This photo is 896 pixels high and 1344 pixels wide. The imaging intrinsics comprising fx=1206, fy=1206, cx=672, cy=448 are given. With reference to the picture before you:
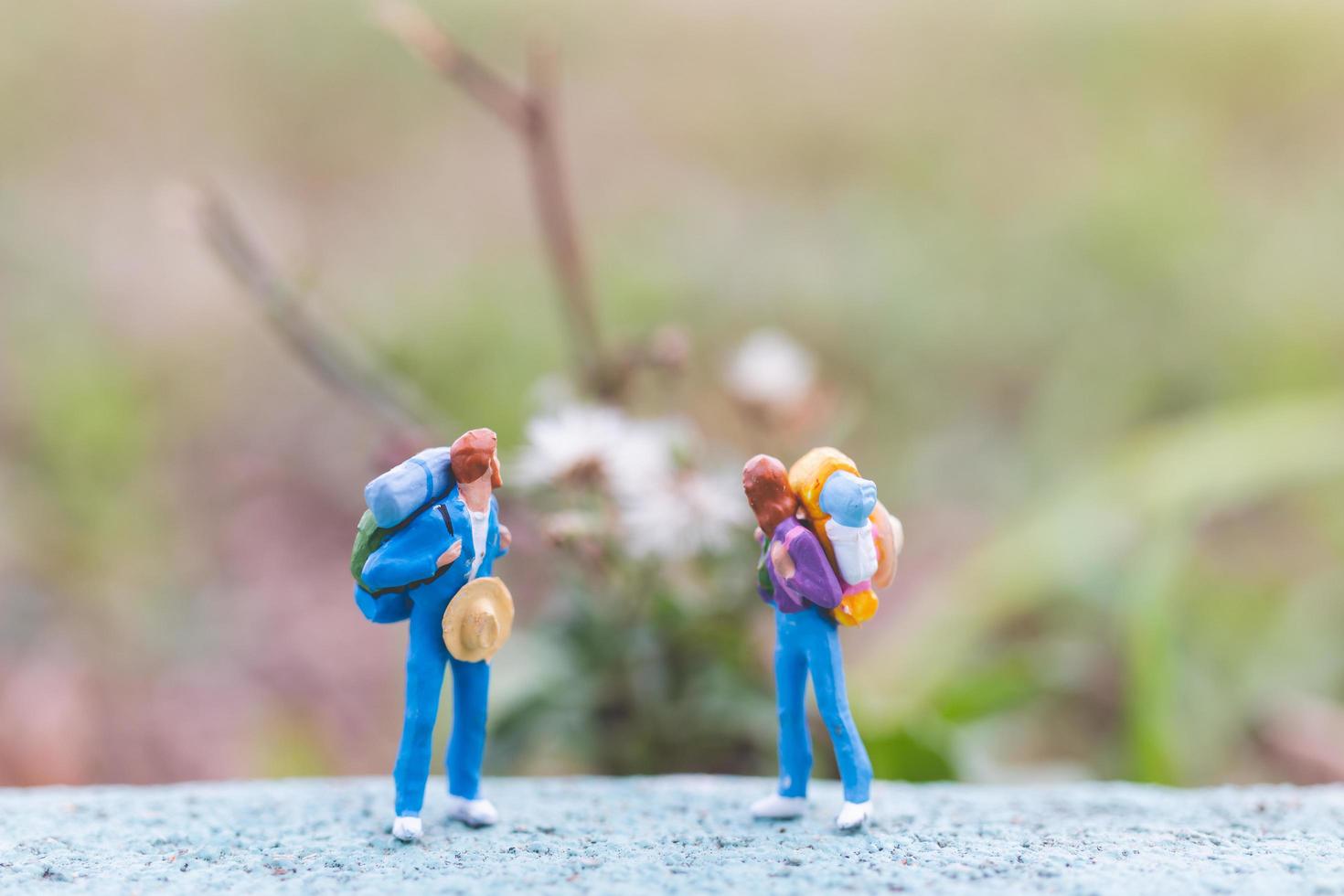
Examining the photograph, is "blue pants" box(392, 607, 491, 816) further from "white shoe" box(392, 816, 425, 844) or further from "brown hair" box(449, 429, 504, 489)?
"brown hair" box(449, 429, 504, 489)

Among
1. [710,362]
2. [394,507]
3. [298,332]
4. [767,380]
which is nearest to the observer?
[394,507]

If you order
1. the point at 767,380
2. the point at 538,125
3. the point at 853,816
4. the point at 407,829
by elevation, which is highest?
the point at 538,125

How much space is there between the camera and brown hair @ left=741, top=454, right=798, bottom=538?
1.33 m

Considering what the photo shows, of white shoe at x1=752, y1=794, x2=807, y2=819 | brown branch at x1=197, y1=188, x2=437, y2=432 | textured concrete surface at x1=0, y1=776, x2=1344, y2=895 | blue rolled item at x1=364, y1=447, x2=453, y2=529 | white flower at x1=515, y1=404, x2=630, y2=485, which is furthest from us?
brown branch at x1=197, y1=188, x2=437, y2=432

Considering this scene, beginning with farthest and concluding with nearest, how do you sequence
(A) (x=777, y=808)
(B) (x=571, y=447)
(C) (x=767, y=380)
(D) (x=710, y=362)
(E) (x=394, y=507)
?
(D) (x=710, y=362) → (C) (x=767, y=380) → (B) (x=571, y=447) → (A) (x=777, y=808) → (E) (x=394, y=507)

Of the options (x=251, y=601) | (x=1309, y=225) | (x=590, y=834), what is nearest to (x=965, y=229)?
Result: (x=1309, y=225)

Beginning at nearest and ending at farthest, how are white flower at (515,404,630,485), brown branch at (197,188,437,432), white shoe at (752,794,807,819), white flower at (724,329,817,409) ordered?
white shoe at (752,794,807,819) → white flower at (515,404,630,485) → brown branch at (197,188,437,432) → white flower at (724,329,817,409)

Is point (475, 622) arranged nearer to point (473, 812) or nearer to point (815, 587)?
point (473, 812)

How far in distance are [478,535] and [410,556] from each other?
9cm

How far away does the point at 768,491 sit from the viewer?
1.34 m

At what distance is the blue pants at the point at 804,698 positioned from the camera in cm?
134

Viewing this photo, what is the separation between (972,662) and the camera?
2.14 m

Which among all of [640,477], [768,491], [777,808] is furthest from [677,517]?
[777,808]

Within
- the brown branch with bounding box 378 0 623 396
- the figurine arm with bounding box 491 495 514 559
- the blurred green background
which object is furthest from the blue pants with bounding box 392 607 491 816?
the brown branch with bounding box 378 0 623 396
